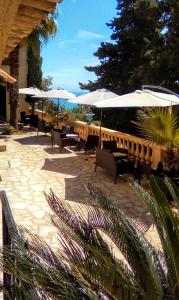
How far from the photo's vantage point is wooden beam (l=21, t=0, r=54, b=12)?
235 cm

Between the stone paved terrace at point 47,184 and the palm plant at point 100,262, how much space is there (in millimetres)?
2615

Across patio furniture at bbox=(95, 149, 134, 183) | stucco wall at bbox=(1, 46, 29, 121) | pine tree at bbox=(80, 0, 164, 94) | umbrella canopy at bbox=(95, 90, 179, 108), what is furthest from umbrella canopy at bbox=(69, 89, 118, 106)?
stucco wall at bbox=(1, 46, 29, 121)

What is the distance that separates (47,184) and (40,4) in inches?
303

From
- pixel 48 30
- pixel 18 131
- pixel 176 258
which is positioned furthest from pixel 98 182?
pixel 48 30

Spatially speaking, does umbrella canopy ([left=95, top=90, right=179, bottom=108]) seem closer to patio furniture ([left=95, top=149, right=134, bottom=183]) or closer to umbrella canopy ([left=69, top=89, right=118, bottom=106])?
patio furniture ([left=95, top=149, right=134, bottom=183])

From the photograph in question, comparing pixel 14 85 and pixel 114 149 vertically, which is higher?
pixel 14 85

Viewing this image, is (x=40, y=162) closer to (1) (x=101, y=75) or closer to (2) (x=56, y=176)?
(2) (x=56, y=176)

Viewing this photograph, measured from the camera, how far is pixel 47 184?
32.1 ft

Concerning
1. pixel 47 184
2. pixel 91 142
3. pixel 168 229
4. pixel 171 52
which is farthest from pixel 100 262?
pixel 171 52

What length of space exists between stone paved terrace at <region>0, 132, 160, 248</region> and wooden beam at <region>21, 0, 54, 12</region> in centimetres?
420

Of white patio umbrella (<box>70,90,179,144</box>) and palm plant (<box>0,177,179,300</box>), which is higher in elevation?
white patio umbrella (<box>70,90,179,144</box>)

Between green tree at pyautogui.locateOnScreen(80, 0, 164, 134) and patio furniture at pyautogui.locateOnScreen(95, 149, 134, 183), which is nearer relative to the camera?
patio furniture at pyautogui.locateOnScreen(95, 149, 134, 183)

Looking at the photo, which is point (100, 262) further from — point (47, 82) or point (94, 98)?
point (47, 82)

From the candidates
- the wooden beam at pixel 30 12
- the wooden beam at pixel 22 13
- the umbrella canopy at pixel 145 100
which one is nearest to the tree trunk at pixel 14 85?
the umbrella canopy at pixel 145 100
